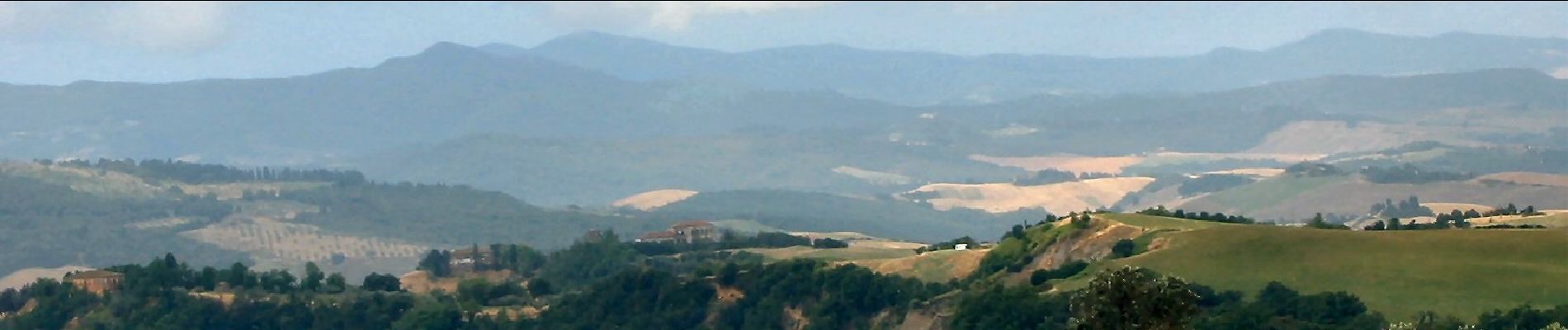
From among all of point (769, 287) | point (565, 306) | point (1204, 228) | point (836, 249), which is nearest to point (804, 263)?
point (769, 287)

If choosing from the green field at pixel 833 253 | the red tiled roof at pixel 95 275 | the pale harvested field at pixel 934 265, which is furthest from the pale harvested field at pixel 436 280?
the pale harvested field at pixel 934 265

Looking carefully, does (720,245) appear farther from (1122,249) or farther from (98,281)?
(1122,249)

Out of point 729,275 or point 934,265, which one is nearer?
point 729,275

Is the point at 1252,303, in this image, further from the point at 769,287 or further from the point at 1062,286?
the point at 769,287

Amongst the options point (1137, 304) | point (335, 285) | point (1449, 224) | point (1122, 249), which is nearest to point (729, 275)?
point (1122, 249)

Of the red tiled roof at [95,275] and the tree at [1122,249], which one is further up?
the red tiled roof at [95,275]

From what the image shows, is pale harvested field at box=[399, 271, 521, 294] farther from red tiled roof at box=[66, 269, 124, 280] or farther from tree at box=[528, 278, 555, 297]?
red tiled roof at box=[66, 269, 124, 280]

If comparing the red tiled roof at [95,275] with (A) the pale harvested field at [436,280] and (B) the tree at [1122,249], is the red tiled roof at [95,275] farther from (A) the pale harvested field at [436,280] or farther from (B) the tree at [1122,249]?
(B) the tree at [1122,249]

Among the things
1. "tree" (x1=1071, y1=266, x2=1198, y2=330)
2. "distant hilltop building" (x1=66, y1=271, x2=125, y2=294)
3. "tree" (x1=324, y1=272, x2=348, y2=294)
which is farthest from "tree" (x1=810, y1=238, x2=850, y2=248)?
"tree" (x1=1071, y1=266, x2=1198, y2=330)
